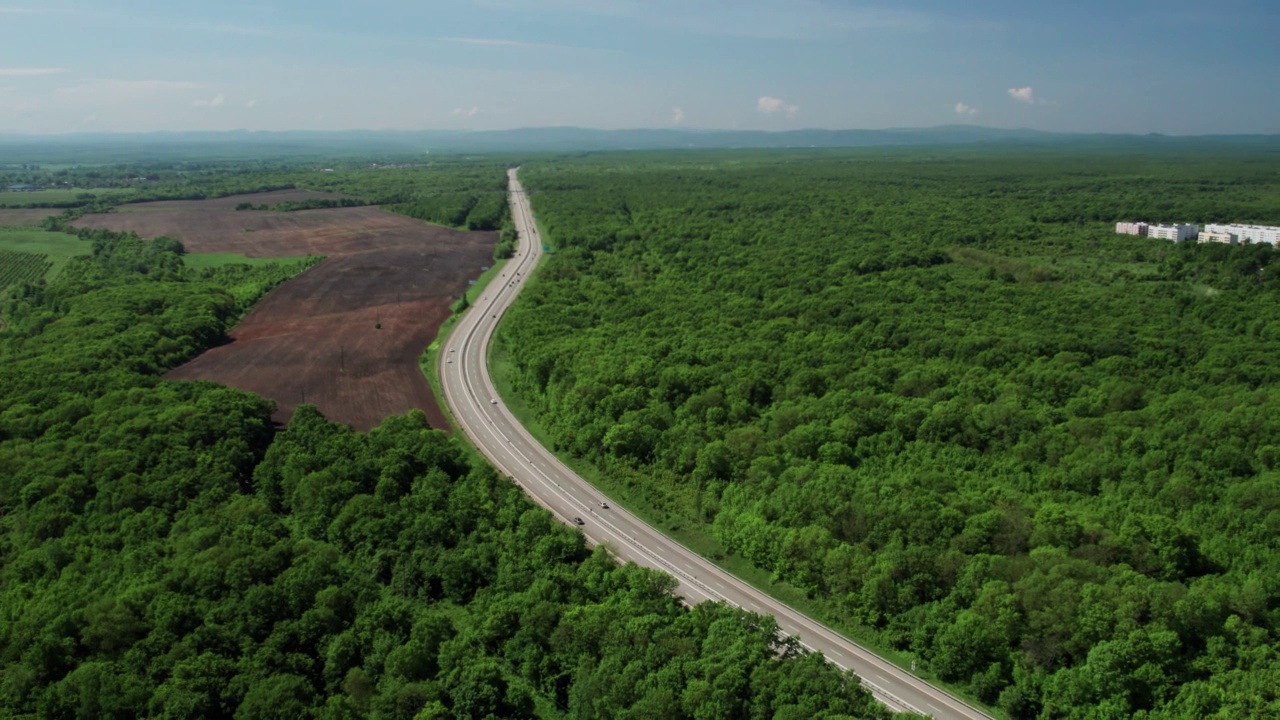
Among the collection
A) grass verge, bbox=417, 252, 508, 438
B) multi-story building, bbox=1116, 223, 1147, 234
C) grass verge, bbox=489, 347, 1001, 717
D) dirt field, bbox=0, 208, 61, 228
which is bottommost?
grass verge, bbox=489, 347, 1001, 717

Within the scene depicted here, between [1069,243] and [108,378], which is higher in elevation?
[1069,243]

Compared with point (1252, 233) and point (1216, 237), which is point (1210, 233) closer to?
point (1216, 237)

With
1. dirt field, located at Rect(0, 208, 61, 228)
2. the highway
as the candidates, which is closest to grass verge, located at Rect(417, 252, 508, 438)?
the highway

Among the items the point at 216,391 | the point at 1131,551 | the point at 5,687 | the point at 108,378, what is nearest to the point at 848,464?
the point at 1131,551

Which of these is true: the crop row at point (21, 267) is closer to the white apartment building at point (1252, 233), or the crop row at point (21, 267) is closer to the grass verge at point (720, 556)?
the grass verge at point (720, 556)

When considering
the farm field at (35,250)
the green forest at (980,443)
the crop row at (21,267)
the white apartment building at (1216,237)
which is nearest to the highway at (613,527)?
the green forest at (980,443)

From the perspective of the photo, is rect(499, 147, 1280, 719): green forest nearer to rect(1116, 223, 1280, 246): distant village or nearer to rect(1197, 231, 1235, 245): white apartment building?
rect(1197, 231, 1235, 245): white apartment building

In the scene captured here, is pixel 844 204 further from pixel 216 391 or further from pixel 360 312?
pixel 216 391
